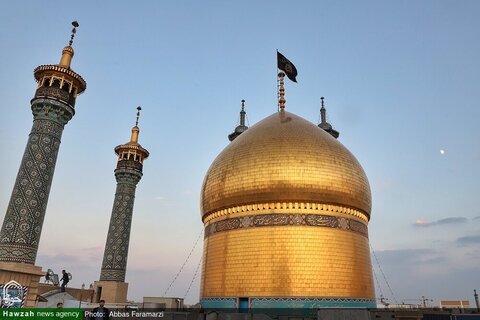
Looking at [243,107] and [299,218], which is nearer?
[299,218]

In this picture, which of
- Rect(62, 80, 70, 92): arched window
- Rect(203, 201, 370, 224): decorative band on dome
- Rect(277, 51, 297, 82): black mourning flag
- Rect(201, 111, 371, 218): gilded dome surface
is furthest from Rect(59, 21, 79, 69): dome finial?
Rect(277, 51, 297, 82): black mourning flag

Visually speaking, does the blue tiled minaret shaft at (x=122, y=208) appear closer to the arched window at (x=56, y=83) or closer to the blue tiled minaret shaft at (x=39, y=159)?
the blue tiled minaret shaft at (x=39, y=159)

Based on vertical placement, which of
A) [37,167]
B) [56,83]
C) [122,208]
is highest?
[56,83]

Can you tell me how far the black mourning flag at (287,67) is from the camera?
20906 mm

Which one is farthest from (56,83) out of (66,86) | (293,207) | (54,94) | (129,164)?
(293,207)

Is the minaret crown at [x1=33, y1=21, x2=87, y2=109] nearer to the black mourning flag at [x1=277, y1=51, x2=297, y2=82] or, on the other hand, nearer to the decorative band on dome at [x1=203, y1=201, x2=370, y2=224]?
the decorative band on dome at [x1=203, y1=201, x2=370, y2=224]

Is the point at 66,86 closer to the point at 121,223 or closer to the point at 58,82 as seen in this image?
the point at 58,82

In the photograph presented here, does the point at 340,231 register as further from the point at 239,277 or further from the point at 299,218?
the point at 239,277

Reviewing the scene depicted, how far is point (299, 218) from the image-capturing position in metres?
14.5

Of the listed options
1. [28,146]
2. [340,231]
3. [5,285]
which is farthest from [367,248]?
[28,146]

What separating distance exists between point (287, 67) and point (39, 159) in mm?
14086

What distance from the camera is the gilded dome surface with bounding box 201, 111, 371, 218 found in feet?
48.8

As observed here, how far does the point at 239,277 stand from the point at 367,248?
20.2ft

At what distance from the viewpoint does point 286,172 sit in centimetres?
1499
